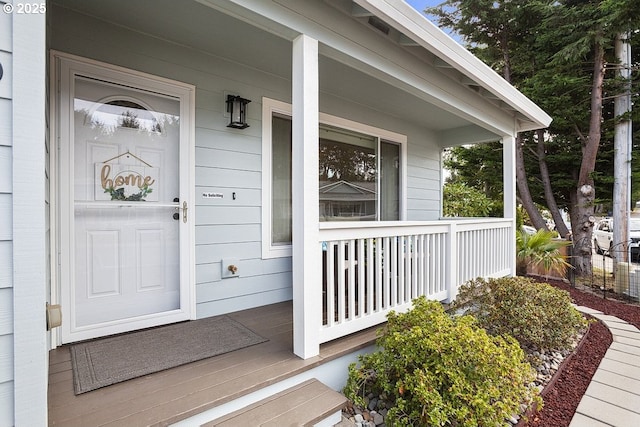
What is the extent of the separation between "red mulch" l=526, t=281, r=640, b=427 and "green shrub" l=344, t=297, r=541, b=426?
1.00ft

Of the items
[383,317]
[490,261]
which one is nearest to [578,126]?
[490,261]

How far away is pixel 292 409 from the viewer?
Result: 5.78ft

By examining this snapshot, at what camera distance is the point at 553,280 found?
593 centimetres

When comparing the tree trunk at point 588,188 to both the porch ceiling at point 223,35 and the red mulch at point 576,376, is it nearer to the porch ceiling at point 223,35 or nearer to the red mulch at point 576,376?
the red mulch at point 576,376

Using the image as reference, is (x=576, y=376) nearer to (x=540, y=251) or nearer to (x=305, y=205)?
(x=305, y=205)

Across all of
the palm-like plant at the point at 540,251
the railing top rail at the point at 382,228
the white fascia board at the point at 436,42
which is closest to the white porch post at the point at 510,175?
the white fascia board at the point at 436,42

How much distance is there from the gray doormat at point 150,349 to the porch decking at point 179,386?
6cm

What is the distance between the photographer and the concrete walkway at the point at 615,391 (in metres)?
2.06

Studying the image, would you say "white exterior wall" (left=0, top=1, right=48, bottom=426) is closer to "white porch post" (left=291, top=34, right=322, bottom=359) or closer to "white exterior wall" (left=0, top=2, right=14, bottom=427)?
"white exterior wall" (left=0, top=2, right=14, bottom=427)

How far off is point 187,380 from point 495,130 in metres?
4.43

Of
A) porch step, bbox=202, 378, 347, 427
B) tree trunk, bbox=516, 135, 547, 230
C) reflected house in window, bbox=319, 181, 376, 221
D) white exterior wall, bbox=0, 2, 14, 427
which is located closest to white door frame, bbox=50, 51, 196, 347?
white exterior wall, bbox=0, 2, 14, 427

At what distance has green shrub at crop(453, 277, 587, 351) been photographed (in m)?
2.80

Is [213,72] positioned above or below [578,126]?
below

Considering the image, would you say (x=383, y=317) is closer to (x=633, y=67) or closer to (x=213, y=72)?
(x=213, y=72)
